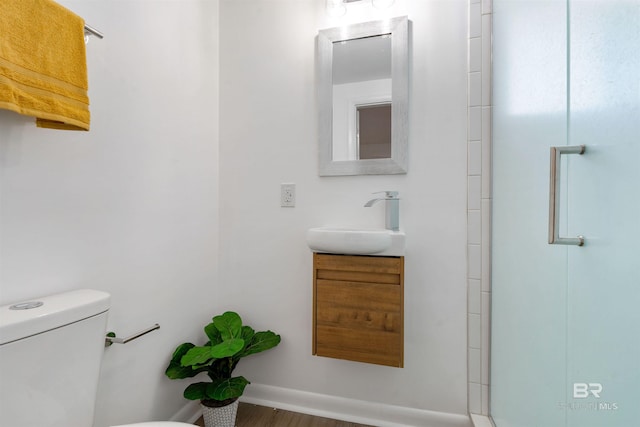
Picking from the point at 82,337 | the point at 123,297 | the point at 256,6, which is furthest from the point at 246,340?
the point at 256,6

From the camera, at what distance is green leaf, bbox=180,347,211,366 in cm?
130

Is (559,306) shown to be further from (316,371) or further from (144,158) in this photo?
(144,158)

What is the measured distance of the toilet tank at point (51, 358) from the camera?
28.7 inches

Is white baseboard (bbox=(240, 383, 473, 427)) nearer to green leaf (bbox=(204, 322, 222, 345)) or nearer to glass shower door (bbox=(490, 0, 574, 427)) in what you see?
glass shower door (bbox=(490, 0, 574, 427))

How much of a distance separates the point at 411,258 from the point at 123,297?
1135 millimetres

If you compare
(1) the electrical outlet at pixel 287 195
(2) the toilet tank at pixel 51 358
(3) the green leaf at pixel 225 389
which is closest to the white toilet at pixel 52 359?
(2) the toilet tank at pixel 51 358

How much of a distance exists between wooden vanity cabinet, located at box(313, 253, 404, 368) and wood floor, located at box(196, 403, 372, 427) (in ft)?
1.23

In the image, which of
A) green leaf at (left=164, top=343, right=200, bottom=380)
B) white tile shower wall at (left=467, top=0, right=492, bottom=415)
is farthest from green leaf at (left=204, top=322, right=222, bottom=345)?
white tile shower wall at (left=467, top=0, right=492, bottom=415)

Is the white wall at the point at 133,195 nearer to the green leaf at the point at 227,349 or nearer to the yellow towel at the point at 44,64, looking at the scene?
the yellow towel at the point at 44,64

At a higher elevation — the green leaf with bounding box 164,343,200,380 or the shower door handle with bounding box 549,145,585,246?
the shower door handle with bounding box 549,145,585,246

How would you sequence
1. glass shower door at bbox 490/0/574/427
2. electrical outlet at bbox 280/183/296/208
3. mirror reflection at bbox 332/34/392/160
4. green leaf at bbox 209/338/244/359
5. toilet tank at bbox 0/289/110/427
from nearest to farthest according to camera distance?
1. toilet tank at bbox 0/289/110/427
2. glass shower door at bbox 490/0/574/427
3. green leaf at bbox 209/338/244/359
4. mirror reflection at bbox 332/34/392/160
5. electrical outlet at bbox 280/183/296/208

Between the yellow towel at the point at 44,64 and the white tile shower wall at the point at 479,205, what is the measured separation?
1.38 metres

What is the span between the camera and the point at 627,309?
1.90ft

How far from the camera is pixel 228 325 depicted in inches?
60.1
